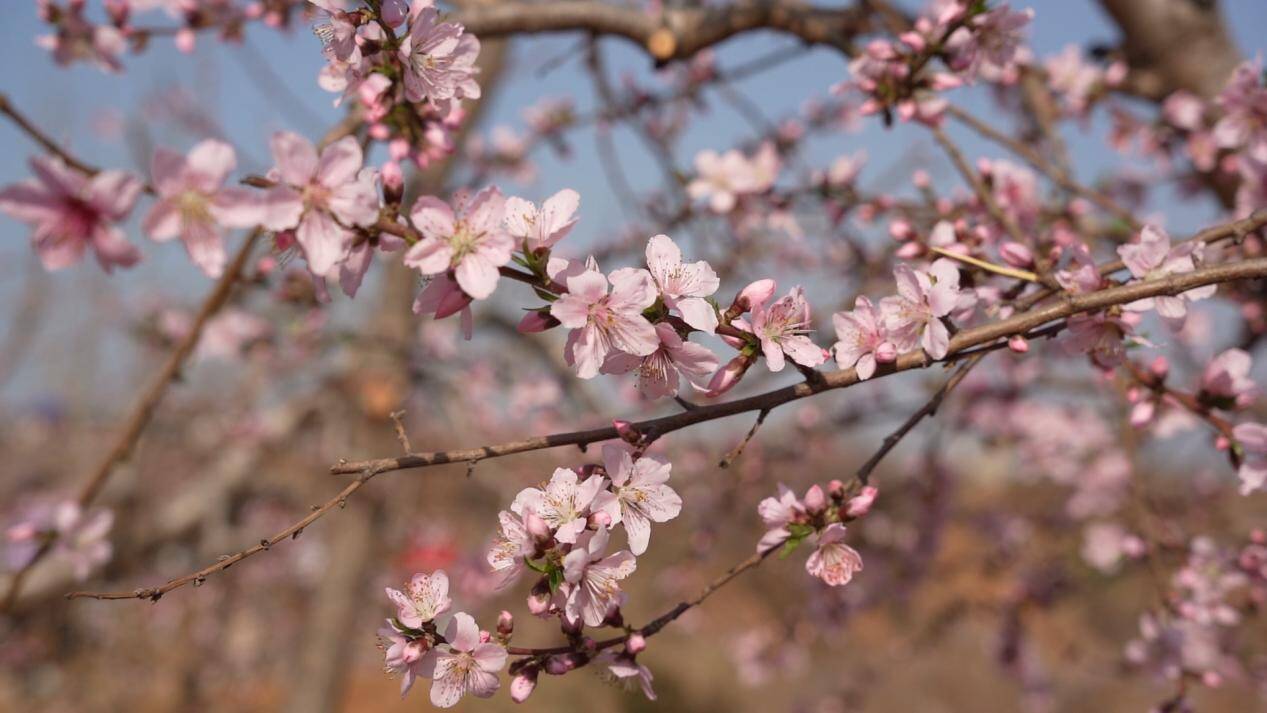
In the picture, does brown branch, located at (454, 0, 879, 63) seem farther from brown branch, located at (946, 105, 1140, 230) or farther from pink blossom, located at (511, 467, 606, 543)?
pink blossom, located at (511, 467, 606, 543)

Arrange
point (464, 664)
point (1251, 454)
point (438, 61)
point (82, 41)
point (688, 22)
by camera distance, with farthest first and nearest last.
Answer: point (688, 22)
point (82, 41)
point (1251, 454)
point (438, 61)
point (464, 664)

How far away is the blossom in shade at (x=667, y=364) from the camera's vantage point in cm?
87

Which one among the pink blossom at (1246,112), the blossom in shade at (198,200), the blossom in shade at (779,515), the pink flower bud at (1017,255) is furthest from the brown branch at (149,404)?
the pink blossom at (1246,112)

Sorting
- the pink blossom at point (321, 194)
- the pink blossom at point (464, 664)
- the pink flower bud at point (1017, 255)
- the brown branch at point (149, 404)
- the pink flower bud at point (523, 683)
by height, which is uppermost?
the pink blossom at point (321, 194)

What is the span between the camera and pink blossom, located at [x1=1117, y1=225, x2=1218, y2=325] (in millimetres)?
994

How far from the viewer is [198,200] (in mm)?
738

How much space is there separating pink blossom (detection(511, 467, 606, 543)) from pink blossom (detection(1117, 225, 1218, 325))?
0.75 m

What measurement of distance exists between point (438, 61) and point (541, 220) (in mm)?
357

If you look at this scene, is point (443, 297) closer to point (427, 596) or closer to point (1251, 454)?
point (427, 596)

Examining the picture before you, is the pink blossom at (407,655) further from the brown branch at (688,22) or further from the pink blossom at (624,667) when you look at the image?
the brown branch at (688,22)

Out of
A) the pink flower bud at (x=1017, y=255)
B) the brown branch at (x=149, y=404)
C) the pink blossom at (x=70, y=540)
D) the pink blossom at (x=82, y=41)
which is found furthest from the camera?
the pink blossom at (x=70, y=540)

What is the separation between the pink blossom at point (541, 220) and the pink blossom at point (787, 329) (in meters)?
0.26

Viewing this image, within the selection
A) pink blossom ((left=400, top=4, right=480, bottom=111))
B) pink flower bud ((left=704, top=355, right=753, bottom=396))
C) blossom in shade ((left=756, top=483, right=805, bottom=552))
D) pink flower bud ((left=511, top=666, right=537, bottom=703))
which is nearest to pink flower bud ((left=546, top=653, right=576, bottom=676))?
pink flower bud ((left=511, top=666, right=537, bottom=703))

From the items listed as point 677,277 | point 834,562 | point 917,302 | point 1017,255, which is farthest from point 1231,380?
point 677,277
